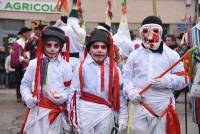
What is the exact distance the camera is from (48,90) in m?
6.05

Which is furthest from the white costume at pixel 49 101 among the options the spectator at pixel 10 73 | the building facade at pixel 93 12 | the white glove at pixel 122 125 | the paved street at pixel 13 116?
the building facade at pixel 93 12

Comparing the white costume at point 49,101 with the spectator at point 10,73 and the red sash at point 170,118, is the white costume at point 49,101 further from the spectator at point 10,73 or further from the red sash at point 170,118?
the spectator at point 10,73

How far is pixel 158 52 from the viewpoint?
5.86 m

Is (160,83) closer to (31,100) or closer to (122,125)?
(122,125)

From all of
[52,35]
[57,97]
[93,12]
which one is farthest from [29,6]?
[57,97]

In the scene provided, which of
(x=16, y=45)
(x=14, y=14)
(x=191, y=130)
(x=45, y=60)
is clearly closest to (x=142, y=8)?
(x=14, y=14)

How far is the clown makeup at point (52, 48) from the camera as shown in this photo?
6.12 meters

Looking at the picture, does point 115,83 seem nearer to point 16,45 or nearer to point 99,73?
point 99,73

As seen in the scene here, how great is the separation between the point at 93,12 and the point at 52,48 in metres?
20.6

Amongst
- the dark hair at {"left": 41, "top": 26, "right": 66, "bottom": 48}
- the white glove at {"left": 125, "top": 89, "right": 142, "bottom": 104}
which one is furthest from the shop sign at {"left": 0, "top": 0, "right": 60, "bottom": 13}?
the white glove at {"left": 125, "top": 89, "right": 142, "bottom": 104}

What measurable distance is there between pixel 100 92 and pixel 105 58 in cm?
41

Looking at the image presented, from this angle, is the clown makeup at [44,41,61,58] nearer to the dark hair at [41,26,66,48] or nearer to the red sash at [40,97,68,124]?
the dark hair at [41,26,66,48]

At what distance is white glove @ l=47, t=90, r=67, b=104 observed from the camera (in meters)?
5.97

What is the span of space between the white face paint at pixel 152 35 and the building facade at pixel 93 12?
65.8 ft
